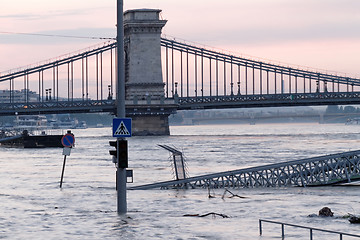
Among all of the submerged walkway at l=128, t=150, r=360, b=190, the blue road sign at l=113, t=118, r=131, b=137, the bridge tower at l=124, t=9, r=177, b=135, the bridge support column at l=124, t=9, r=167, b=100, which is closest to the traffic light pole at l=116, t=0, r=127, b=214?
the blue road sign at l=113, t=118, r=131, b=137

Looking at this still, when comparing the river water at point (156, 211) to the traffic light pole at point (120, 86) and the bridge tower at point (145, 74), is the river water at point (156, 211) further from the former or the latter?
the bridge tower at point (145, 74)

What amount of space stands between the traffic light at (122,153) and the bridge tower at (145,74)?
14018 cm

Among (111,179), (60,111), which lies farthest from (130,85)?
(111,179)

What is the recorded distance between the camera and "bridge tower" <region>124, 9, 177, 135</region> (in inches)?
6644

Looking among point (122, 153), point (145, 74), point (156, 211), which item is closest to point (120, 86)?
point (122, 153)

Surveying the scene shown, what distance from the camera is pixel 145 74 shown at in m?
175

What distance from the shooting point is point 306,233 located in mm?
23578

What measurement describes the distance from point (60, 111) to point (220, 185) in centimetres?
11402

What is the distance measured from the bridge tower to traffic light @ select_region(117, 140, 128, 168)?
460 feet

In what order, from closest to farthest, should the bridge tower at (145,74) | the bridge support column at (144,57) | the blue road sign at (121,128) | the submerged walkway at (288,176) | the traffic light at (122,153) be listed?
the traffic light at (122,153), the blue road sign at (121,128), the submerged walkway at (288,176), the bridge tower at (145,74), the bridge support column at (144,57)

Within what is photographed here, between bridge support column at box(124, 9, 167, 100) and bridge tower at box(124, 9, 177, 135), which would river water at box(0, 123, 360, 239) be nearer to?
bridge tower at box(124, 9, 177, 135)

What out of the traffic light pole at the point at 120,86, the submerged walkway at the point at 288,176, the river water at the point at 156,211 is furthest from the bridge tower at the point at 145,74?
the traffic light pole at the point at 120,86

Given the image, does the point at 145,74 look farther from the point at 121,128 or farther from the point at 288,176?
the point at 121,128

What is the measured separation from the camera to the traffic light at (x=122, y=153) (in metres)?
26.3
